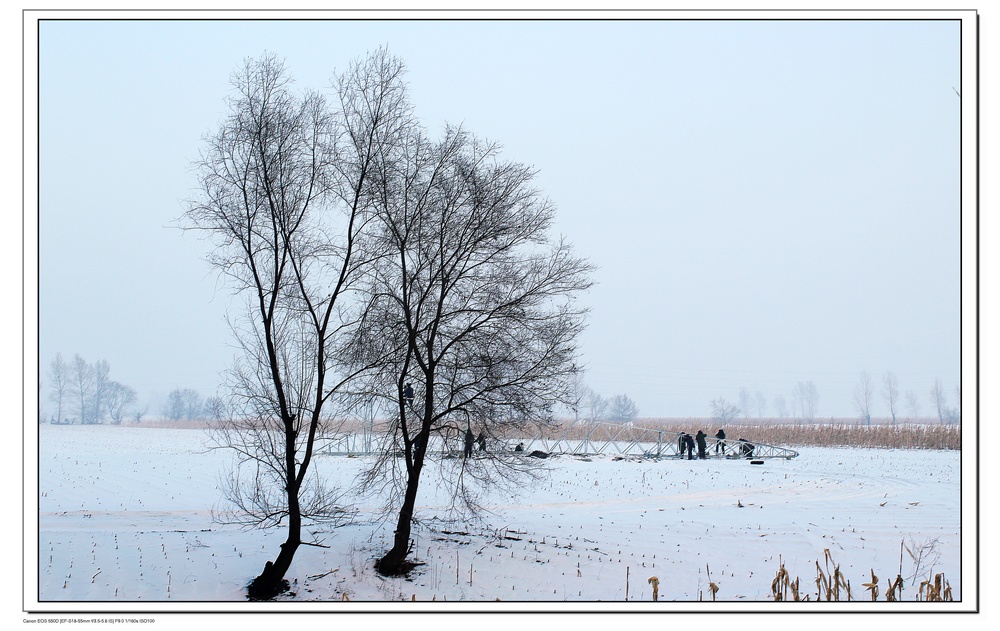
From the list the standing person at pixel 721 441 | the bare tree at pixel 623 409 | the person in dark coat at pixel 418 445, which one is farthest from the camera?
the bare tree at pixel 623 409

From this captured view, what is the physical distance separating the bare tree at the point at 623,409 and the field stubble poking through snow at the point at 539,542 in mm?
78315

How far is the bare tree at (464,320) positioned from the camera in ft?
40.1

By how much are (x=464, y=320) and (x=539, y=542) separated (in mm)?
4682

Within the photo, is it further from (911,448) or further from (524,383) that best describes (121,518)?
(911,448)

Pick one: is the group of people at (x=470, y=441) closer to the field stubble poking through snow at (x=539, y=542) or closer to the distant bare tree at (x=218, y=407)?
the field stubble poking through snow at (x=539, y=542)

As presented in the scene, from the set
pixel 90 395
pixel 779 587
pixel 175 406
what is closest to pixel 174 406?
pixel 175 406

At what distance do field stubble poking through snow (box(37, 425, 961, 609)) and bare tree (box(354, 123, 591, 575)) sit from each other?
1135mm

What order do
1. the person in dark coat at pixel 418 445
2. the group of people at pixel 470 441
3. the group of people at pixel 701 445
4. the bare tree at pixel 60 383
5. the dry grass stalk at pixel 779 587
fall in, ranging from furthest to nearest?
the bare tree at pixel 60 383, the group of people at pixel 701 445, the group of people at pixel 470 441, the person in dark coat at pixel 418 445, the dry grass stalk at pixel 779 587

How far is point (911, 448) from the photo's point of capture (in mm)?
33844

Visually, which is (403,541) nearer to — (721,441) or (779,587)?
(779,587)

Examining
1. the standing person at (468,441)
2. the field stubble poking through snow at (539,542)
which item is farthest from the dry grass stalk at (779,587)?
the standing person at (468,441)

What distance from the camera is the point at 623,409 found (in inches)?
3989

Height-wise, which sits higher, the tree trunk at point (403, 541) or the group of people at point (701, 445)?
the tree trunk at point (403, 541)
